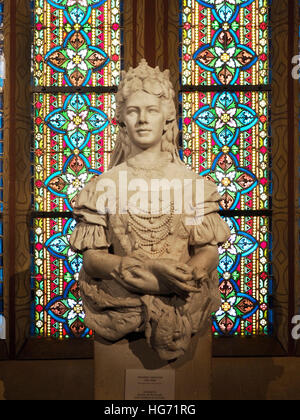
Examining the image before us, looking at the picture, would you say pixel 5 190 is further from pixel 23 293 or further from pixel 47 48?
pixel 47 48

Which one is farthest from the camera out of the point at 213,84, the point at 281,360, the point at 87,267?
the point at 213,84

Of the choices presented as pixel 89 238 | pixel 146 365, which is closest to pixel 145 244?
pixel 89 238

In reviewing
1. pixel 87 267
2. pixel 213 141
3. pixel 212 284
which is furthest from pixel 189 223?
pixel 213 141

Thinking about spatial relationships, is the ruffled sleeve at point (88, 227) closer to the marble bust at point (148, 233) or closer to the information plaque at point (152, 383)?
the marble bust at point (148, 233)

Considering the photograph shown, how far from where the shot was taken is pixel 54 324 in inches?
204

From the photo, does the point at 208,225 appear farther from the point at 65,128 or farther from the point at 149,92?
the point at 65,128

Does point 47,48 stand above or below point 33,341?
above

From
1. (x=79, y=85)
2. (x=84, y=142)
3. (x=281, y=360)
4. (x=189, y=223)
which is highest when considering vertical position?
(x=79, y=85)

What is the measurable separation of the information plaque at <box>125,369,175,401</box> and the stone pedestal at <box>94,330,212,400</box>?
0.07 feet

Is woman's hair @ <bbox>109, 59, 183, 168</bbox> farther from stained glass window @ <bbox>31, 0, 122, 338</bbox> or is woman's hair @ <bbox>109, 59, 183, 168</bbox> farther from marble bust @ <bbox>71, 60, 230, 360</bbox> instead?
stained glass window @ <bbox>31, 0, 122, 338</bbox>

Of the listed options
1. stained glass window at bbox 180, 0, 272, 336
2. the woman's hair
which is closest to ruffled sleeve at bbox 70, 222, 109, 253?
Answer: the woman's hair

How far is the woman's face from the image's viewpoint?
3574mm

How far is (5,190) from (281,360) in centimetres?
248

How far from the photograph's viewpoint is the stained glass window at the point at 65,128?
5.18 m
